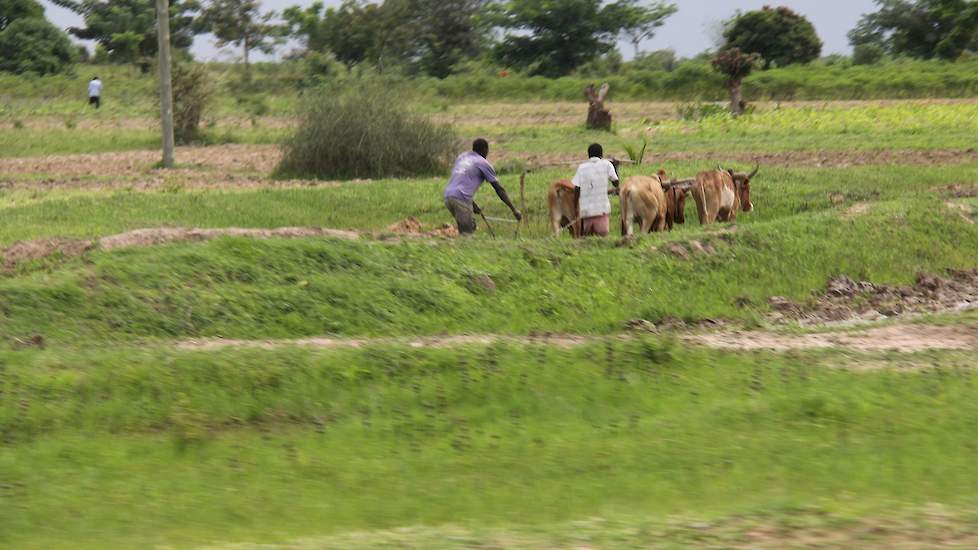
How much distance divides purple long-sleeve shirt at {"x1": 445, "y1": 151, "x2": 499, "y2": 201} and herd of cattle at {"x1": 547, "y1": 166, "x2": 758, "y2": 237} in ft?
4.58

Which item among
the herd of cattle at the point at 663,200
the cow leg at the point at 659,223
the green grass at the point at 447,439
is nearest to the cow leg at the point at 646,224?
the herd of cattle at the point at 663,200

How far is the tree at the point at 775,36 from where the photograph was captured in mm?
53469

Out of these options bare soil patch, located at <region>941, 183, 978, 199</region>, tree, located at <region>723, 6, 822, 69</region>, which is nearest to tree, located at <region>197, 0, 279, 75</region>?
tree, located at <region>723, 6, 822, 69</region>

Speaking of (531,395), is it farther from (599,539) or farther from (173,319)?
(173,319)

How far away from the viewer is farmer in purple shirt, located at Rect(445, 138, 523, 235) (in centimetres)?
1466

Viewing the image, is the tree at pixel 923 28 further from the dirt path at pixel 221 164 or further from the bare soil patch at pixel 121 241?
the bare soil patch at pixel 121 241

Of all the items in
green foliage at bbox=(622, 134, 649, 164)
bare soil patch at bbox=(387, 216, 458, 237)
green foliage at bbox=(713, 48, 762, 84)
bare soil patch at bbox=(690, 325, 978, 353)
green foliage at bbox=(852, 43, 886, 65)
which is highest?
green foliage at bbox=(852, 43, 886, 65)

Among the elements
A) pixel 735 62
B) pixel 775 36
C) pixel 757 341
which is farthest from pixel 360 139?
pixel 775 36

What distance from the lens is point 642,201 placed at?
612 inches

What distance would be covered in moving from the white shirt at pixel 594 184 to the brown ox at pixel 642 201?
30cm

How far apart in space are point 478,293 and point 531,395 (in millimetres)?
3941

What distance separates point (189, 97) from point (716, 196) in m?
19.0

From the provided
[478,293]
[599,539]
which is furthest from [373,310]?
[599,539]

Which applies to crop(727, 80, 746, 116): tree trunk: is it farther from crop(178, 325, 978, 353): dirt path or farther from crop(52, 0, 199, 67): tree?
crop(52, 0, 199, 67): tree
